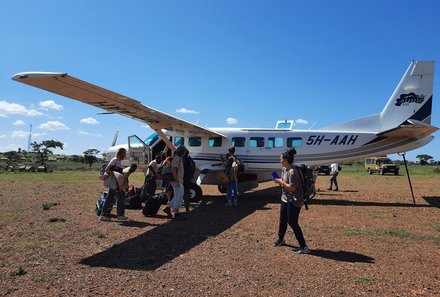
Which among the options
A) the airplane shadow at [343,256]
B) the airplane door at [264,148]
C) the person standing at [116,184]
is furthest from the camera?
the airplane door at [264,148]

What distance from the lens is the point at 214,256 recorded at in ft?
20.9

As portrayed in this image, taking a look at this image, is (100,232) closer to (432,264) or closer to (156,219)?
(156,219)

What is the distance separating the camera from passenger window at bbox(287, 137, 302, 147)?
1508 cm

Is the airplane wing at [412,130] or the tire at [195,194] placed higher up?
the airplane wing at [412,130]

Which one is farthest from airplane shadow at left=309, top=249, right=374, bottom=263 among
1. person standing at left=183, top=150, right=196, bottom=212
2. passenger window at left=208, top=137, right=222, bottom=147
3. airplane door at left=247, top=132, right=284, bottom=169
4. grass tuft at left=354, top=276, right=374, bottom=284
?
passenger window at left=208, top=137, right=222, bottom=147

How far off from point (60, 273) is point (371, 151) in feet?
41.1

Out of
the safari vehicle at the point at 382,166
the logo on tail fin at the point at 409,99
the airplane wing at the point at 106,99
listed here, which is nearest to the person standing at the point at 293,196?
the airplane wing at the point at 106,99

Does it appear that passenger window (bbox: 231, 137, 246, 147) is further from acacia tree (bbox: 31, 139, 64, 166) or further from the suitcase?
acacia tree (bbox: 31, 139, 64, 166)

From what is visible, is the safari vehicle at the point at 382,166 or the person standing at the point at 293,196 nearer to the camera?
the person standing at the point at 293,196

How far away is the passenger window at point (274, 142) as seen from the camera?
15.3 meters

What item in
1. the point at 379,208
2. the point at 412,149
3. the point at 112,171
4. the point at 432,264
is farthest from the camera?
the point at 412,149

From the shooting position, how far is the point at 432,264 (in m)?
5.96

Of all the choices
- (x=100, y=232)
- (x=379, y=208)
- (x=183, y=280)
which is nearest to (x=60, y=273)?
(x=183, y=280)

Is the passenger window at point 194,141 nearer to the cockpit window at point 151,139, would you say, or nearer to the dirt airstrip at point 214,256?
the cockpit window at point 151,139
